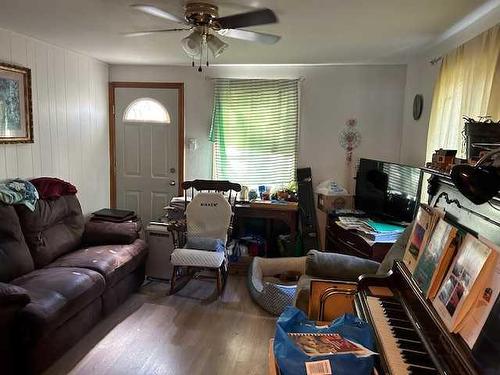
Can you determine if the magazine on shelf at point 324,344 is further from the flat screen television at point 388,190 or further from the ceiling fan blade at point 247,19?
the flat screen television at point 388,190

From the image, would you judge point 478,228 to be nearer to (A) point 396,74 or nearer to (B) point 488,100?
(B) point 488,100

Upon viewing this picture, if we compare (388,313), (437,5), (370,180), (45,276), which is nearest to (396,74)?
(370,180)

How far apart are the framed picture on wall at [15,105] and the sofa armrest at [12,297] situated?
1.41m

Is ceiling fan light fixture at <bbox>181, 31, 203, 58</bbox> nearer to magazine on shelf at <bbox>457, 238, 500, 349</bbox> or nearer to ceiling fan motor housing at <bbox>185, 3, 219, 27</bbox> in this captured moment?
ceiling fan motor housing at <bbox>185, 3, 219, 27</bbox>

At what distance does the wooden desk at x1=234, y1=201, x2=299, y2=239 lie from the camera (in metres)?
4.06

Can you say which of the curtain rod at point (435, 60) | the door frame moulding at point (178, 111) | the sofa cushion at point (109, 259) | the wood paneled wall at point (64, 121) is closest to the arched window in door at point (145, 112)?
the door frame moulding at point (178, 111)

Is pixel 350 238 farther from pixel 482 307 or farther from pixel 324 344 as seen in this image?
pixel 482 307

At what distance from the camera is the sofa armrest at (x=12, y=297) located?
6.99ft

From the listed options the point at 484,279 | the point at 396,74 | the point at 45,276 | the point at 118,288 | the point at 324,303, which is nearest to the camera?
the point at 484,279

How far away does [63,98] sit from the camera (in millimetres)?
3758

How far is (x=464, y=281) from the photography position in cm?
120

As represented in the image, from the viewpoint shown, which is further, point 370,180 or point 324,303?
point 370,180

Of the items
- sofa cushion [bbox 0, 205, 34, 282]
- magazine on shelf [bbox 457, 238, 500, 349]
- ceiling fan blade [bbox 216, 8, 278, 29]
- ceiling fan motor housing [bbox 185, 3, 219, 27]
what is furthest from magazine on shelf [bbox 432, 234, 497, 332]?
sofa cushion [bbox 0, 205, 34, 282]

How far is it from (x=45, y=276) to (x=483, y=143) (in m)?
2.83
